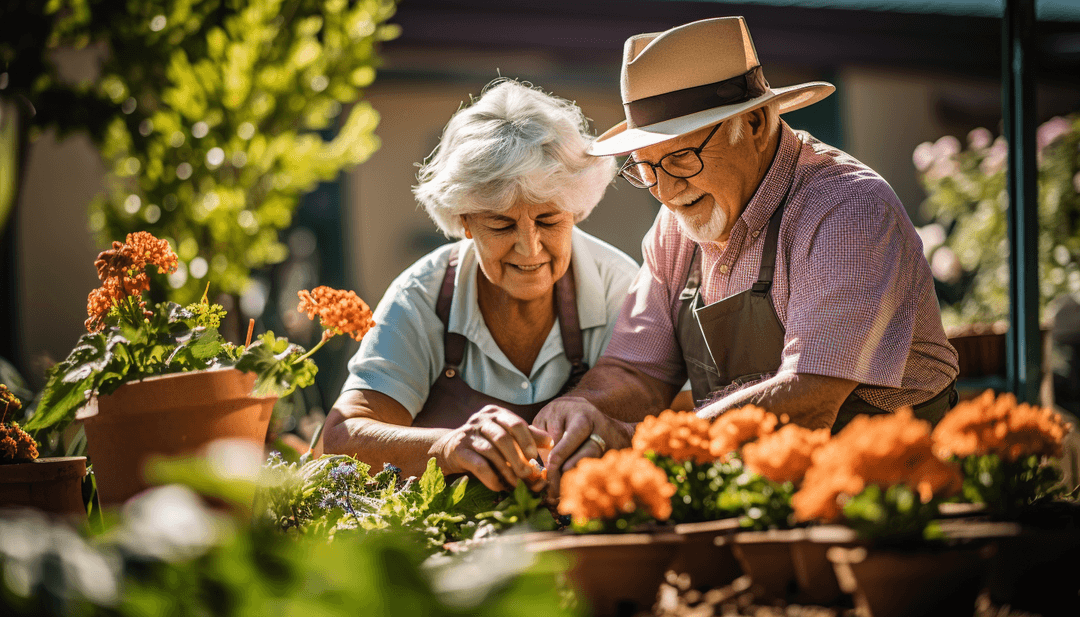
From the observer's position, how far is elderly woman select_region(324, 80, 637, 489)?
2.32 meters

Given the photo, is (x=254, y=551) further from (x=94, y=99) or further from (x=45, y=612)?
(x=94, y=99)

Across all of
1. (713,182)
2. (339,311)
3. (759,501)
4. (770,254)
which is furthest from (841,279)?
(339,311)

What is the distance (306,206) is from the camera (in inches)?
258

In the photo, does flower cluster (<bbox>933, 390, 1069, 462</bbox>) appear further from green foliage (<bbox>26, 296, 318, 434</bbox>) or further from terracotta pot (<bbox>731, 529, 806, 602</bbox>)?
green foliage (<bbox>26, 296, 318, 434</bbox>)

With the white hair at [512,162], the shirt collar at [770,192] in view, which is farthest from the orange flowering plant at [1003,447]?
the white hair at [512,162]

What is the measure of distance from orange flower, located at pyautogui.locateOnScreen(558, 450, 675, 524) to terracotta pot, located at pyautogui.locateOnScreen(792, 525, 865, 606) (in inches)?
7.5

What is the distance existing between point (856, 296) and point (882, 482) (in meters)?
0.95

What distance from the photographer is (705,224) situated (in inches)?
85.1

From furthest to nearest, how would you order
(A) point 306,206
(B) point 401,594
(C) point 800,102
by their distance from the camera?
(A) point 306,206 < (C) point 800,102 < (B) point 401,594

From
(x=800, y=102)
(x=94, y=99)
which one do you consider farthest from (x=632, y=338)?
(x=94, y=99)

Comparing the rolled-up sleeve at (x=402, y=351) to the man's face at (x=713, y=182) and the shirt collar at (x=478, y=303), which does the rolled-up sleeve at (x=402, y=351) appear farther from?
the man's face at (x=713, y=182)

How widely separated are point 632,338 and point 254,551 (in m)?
1.68

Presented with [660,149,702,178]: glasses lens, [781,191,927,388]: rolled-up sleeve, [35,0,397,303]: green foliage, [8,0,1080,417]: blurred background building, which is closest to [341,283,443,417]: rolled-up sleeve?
[660,149,702,178]: glasses lens

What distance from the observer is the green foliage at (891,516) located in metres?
0.94
